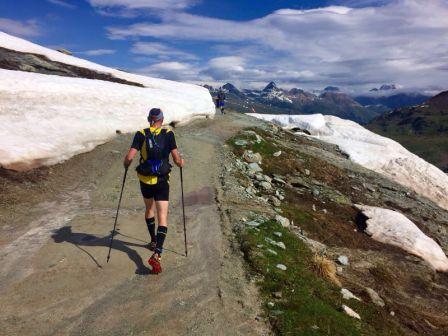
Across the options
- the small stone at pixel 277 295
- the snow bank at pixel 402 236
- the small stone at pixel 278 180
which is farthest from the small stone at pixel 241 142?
the small stone at pixel 277 295

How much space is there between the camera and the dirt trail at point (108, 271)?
396 inches

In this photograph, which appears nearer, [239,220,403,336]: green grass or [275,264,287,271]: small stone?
[239,220,403,336]: green grass

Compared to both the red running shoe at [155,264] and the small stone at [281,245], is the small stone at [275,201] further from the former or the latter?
the red running shoe at [155,264]

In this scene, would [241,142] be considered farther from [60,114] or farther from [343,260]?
[343,260]

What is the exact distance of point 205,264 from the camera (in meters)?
13.3

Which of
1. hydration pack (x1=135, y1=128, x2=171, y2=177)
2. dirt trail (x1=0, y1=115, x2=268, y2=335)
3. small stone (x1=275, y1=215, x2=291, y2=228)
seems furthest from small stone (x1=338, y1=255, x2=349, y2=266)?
hydration pack (x1=135, y1=128, x2=171, y2=177)

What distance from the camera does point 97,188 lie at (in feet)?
69.7

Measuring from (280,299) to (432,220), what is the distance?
27.0 m

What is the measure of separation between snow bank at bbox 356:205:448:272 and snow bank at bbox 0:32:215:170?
19156mm

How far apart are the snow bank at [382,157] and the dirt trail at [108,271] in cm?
3253

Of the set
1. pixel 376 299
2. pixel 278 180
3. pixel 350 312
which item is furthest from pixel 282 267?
pixel 278 180

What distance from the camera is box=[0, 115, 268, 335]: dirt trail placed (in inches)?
396

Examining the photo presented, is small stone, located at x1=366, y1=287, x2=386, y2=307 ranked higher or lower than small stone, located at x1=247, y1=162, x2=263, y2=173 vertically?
lower

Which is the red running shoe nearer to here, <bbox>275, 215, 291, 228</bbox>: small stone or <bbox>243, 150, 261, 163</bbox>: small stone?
<bbox>275, 215, 291, 228</bbox>: small stone
